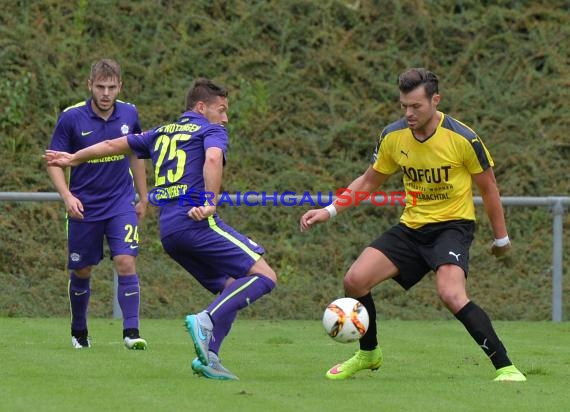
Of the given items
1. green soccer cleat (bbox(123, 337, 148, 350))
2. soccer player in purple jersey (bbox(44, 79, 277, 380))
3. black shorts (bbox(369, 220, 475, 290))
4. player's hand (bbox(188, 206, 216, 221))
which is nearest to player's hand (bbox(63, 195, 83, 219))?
green soccer cleat (bbox(123, 337, 148, 350))

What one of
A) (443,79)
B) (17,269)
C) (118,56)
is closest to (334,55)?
(443,79)

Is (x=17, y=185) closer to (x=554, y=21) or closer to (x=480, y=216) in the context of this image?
(x=480, y=216)

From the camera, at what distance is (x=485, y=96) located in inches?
716

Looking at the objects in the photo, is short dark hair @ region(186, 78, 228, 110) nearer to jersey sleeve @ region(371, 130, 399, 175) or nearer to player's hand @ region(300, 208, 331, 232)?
player's hand @ region(300, 208, 331, 232)

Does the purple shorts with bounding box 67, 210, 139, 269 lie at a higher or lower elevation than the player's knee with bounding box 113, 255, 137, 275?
higher

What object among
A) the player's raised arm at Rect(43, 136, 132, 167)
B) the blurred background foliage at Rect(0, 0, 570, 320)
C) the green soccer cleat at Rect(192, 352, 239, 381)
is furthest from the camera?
the blurred background foliage at Rect(0, 0, 570, 320)

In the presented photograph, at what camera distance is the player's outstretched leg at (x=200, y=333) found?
25.4 feet

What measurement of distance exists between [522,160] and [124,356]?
893 centimetres

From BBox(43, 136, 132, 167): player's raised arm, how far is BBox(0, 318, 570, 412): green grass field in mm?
1435

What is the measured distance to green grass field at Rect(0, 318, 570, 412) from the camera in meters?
6.93

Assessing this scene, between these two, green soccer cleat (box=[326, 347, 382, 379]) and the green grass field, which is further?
green soccer cleat (box=[326, 347, 382, 379])

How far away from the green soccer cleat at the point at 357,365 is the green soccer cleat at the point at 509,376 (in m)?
0.92

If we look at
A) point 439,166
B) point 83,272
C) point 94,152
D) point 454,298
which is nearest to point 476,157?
point 439,166

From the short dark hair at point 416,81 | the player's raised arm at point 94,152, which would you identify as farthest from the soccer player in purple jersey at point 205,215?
the short dark hair at point 416,81
